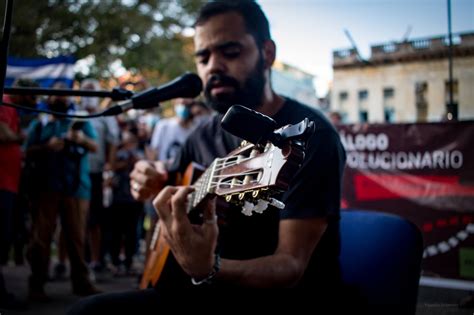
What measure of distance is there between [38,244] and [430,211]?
332 centimetres

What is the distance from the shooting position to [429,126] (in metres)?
3.99

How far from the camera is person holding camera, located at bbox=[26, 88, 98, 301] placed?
396 centimetres

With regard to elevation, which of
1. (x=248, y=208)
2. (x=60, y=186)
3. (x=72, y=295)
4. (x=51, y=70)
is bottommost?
(x=72, y=295)

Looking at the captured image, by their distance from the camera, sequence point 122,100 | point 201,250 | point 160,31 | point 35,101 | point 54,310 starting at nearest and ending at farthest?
1. point 201,250
2. point 122,100
3. point 54,310
4. point 35,101
5. point 160,31

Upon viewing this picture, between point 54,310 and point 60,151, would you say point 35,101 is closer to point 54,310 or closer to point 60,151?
point 60,151

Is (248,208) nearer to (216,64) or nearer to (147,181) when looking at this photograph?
(216,64)

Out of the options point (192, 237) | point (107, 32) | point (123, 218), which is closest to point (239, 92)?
point (192, 237)

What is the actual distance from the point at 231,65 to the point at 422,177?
116 inches

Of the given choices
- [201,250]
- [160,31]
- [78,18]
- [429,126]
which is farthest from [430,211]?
[160,31]

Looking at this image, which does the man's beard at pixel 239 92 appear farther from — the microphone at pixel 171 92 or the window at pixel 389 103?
the window at pixel 389 103

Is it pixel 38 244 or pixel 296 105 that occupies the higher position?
pixel 296 105

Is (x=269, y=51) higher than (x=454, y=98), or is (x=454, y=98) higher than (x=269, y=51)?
(x=269, y=51)

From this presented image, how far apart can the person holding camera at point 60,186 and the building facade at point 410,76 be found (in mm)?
2555

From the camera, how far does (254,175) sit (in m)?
1.06
